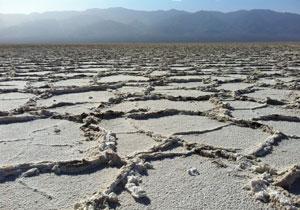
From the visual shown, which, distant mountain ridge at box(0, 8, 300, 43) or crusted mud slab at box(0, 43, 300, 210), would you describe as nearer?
crusted mud slab at box(0, 43, 300, 210)

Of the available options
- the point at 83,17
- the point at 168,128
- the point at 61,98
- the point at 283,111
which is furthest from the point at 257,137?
the point at 83,17

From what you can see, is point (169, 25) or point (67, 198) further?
point (169, 25)

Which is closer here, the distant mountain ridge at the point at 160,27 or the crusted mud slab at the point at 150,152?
the crusted mud slab at the point at 150,152

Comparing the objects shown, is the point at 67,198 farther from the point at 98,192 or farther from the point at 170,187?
the point at 170,187

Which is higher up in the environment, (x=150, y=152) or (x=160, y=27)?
(x=160, y=27)

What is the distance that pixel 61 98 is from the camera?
3004mm

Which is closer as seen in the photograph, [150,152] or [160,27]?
[150,152]

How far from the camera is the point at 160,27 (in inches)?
5015

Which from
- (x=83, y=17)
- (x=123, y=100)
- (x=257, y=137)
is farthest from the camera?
(x=83, y=17)

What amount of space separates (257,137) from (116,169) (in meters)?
0.87

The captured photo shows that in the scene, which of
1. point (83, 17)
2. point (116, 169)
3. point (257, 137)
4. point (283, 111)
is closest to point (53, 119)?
point (116, 169)

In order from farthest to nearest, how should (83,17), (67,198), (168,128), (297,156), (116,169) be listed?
(83,17) → (168,128) → (297,156) → (116,169) → (67,198)

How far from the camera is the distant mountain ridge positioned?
4215 inches

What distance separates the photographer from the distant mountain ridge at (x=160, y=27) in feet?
351
